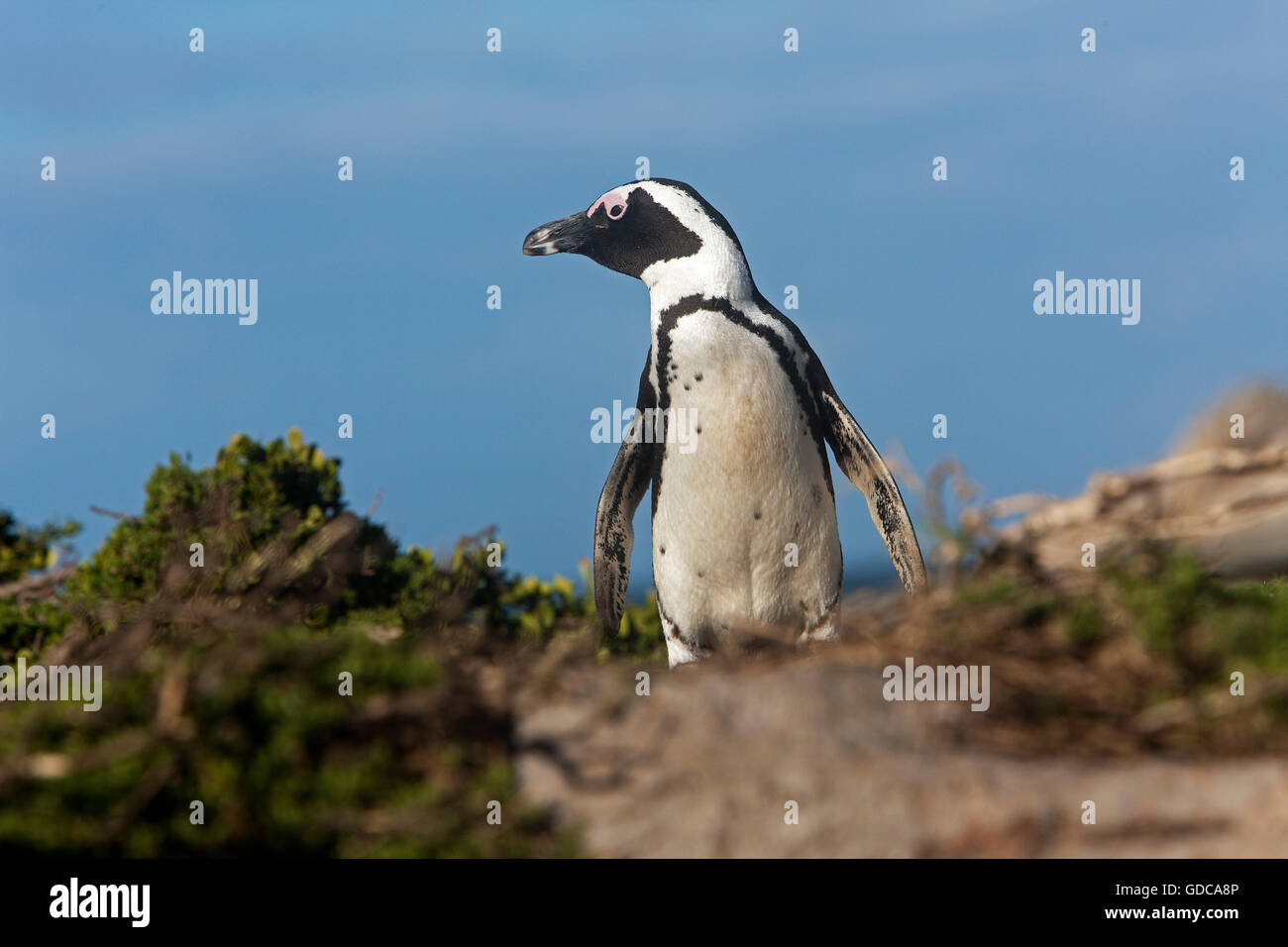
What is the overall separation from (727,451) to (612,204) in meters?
1.80

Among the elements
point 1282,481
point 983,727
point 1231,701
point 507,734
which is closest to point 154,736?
point 507,734

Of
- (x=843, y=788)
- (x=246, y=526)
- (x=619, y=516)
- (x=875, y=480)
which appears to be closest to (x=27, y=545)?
(x=246, y=526)

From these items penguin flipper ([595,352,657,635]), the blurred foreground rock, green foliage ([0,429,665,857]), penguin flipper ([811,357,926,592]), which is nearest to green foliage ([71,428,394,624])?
penguin flipper ([595,352,657,635])

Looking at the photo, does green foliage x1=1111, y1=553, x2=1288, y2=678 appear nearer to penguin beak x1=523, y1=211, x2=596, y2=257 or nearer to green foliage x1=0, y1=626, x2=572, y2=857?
green foliage x1=0, y1=626, x2=572, y2=857

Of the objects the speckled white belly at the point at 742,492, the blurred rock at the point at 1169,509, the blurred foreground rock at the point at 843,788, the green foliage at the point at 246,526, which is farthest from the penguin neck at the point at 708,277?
the blurred foreground rock at the point at 843,788

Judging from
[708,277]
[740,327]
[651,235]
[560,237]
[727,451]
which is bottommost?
[727,451]

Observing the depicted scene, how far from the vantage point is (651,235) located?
638cm

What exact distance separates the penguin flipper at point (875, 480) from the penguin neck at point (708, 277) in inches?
22.6

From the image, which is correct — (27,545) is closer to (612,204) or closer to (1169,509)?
(612,204)

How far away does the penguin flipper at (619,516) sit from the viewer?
251 inches

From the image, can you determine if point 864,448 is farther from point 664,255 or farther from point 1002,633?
point 1002,633

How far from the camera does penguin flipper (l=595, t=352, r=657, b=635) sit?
21.0ft

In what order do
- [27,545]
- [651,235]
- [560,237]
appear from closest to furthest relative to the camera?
[651,235] → [560,237] → [27,545]
